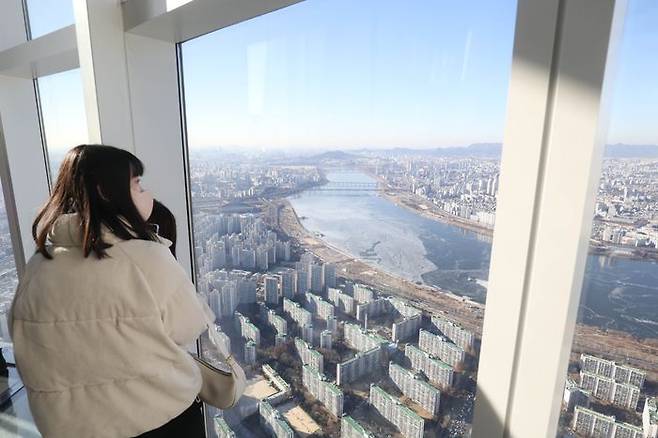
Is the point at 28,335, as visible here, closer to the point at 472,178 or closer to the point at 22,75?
the point at 472,178


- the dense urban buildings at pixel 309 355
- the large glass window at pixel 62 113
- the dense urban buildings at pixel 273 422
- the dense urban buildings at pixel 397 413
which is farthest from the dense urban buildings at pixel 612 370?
the large glass window at pixel 62 113

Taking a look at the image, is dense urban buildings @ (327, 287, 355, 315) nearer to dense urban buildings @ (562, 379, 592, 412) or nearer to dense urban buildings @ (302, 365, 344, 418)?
dense urban buildings @ (302, 365, 344, 418)

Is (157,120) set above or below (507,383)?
above

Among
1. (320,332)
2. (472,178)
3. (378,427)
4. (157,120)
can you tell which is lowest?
(378,427)

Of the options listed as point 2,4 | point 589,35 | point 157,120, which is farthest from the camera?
point 2,4

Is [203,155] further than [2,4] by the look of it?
No

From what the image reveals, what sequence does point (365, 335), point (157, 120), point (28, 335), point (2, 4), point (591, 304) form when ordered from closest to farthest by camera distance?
point (591, 304)
point (28, 335)
point (365, 335)
point (157, 120)
point (2, 4)

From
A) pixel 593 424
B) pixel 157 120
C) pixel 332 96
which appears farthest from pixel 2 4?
pixel 593 424
